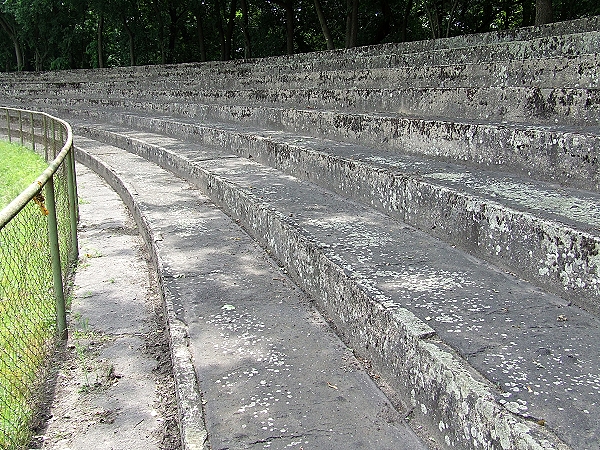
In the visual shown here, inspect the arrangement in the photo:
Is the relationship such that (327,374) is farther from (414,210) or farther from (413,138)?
(413,138)

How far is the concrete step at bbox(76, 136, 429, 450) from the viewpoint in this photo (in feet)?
6.37

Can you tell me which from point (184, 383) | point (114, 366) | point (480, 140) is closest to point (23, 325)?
point (114, 366)

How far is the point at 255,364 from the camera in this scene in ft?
7.72

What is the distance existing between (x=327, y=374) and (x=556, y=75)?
3.12 metres

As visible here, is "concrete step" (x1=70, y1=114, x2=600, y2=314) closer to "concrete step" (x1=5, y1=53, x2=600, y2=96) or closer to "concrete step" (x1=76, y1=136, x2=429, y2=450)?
"concrete step" (x1=76, y1=136, x2=429, y2=450)

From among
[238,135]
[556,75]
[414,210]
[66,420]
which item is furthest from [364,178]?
[238,135]

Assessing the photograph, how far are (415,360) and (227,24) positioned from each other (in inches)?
1177

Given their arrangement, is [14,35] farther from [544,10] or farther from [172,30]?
[544,10]

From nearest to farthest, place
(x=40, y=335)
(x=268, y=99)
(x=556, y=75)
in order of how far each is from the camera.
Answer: (x=40, y=335) → (x=556, y=75) → (x=268, y=99)

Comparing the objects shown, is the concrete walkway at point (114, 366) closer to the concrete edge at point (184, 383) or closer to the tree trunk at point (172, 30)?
the concrete edge at point (184, 383)

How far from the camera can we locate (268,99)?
320 inches

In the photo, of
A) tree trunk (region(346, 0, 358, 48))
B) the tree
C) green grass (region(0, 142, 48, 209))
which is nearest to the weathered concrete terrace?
green grass (region(0, 142, 48, 209))

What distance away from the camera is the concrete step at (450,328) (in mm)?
1580

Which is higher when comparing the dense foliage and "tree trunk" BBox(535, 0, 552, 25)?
the dense foliage
